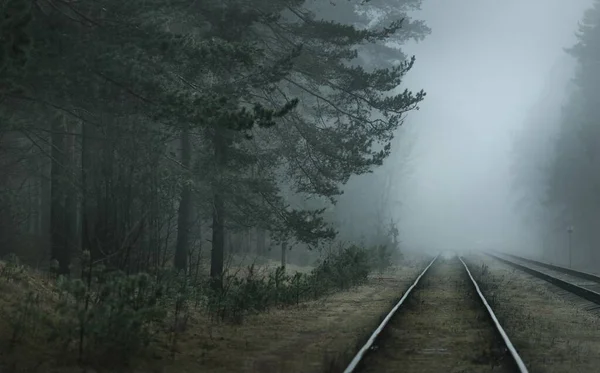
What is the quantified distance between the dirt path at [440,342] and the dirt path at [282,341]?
568 millimetres

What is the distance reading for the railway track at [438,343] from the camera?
8945 millimetres

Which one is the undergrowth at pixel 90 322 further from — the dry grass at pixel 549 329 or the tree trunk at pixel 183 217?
the tree trunk at pixel 183 217

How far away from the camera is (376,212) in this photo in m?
57.6

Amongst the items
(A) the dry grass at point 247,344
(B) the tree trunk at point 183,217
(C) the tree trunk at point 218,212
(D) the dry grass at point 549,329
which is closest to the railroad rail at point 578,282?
(D) the dry grass at point 549,329

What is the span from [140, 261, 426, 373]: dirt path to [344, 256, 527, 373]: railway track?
39 cm

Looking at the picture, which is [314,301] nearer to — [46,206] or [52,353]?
[52,353]

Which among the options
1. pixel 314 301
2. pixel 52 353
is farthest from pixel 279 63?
pixel 52 353

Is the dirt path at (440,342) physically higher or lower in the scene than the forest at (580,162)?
lower

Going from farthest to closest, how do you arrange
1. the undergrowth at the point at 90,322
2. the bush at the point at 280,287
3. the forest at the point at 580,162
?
1. the forest at the point at 580,162
2. the bush at the point at 280,287
3. the undergrowth at the point at 90,322

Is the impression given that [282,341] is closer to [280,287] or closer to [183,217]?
[280,287]

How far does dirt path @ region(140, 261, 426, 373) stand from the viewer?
9078 mm

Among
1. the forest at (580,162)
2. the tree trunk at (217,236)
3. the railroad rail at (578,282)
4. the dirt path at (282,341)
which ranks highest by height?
the forest at (580,162)

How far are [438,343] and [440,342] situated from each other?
0.12 meters

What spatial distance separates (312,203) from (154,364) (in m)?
36.8
